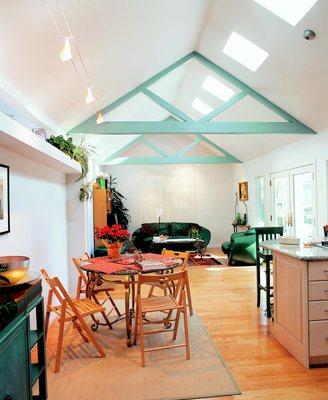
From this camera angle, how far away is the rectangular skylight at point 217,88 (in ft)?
17.9

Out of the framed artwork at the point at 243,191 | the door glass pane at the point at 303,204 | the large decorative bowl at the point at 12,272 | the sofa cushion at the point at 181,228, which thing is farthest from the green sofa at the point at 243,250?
the large decorative bowl at the point at 12,272

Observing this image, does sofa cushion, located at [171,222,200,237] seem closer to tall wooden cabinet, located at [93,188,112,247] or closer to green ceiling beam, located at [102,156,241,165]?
green ceiling beam, located at [102,156,241,165]

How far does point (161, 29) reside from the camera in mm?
3588

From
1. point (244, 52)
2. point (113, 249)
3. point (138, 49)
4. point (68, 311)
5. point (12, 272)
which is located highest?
point (244, 52)

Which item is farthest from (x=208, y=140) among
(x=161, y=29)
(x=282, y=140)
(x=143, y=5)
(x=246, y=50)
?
(x=143, y=5)

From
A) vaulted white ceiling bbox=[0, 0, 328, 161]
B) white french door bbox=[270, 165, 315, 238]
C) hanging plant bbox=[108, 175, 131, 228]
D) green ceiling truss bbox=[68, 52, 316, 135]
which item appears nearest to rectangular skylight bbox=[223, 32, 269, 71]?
vaulted white ceiling bbox=[0, 0, 328, 161]

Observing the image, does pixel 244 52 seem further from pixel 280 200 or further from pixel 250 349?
pixel 250 349

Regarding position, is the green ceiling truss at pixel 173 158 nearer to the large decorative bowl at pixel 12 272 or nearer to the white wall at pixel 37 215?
the white wall at pixel 37 215

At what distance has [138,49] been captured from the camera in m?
3.70

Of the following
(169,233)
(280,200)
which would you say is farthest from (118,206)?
(280,200)

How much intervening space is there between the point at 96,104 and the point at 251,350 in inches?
145

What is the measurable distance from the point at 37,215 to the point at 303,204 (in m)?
4.58

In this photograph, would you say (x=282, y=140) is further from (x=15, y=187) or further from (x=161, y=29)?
(x=15, y=187)

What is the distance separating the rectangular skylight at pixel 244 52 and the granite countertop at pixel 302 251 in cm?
260
